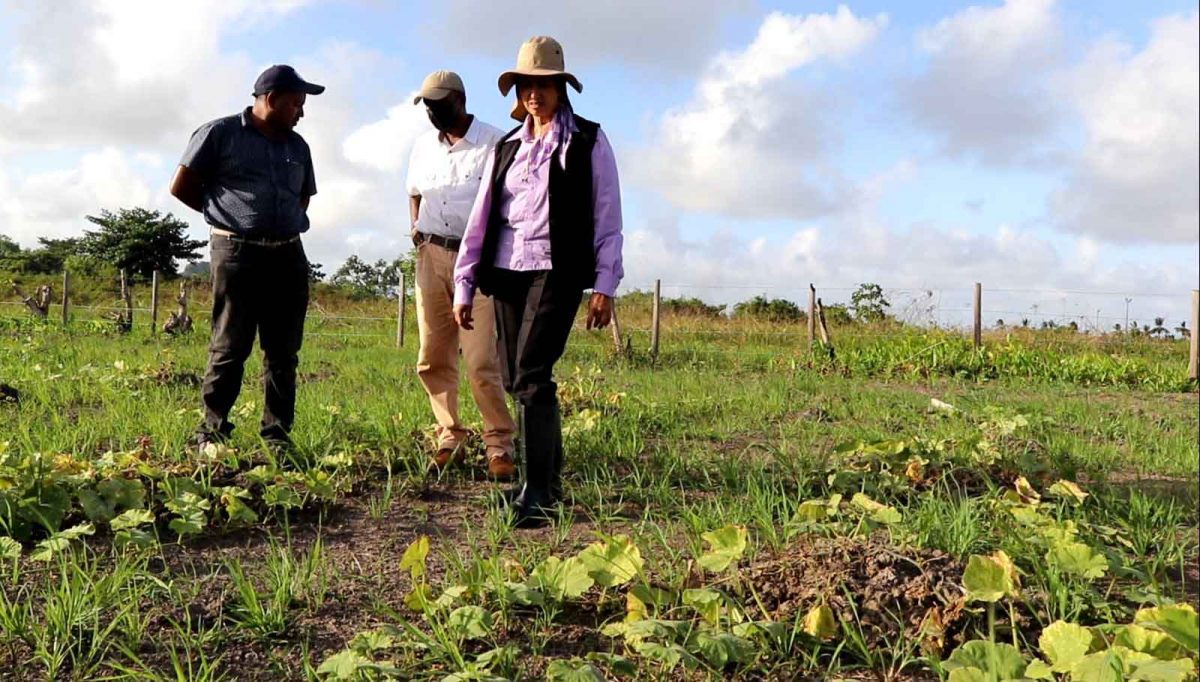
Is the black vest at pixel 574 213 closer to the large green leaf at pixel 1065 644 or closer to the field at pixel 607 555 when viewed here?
the field at pixel 607 555

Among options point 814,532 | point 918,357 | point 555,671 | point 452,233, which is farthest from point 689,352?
point 555,671

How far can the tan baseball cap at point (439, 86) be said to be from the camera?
363 cm

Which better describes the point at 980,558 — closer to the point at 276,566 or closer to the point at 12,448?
the point at 276,566

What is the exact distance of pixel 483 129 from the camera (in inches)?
148

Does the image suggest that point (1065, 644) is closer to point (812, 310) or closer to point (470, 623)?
point (470, 623)

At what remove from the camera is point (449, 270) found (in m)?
3.77

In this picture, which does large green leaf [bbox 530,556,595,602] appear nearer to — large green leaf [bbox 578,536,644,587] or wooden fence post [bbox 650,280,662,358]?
large green leaf [bbox 578,536,644,587]

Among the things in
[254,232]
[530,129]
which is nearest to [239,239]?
[254,232]

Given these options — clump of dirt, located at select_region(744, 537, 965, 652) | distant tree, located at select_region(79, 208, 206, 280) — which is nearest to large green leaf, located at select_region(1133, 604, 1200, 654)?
clump of dirt, located at select_region(744, 537, 965, 652)

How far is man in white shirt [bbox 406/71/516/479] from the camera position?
366 centimetres

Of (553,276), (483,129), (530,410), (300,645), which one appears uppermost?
(483,129)

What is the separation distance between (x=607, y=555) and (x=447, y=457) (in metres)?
1.63

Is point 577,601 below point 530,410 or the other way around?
below

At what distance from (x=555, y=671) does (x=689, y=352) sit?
1117 cm
